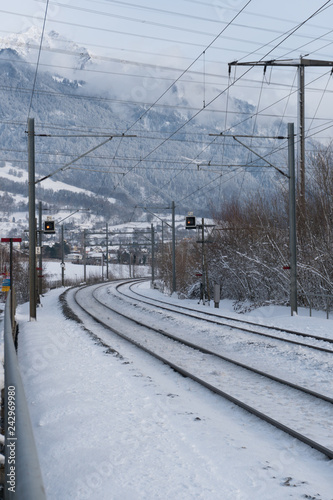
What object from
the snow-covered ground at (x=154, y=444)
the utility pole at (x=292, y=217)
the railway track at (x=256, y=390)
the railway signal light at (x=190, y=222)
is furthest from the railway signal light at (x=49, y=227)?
the snow-covered ground at (x=154, y=444)

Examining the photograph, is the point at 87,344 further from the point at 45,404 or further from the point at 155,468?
the point at 155,468

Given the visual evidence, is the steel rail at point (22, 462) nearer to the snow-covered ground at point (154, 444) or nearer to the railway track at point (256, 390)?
the snow-covered ground at point (154, 444)

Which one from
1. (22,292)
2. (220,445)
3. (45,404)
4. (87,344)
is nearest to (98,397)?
(45,404)

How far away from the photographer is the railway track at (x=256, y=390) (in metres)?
7.43

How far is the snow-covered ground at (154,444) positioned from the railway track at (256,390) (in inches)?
7.9

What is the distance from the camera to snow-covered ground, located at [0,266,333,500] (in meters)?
5.37

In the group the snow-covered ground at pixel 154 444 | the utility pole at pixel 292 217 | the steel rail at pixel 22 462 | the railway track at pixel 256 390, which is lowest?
the railway track at pixel 256 390

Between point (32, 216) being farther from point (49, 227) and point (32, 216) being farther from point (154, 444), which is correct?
point (154, 444)

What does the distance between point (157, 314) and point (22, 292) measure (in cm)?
4525

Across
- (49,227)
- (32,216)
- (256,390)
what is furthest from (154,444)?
(49,227)

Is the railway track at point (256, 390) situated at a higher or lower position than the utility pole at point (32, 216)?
lower

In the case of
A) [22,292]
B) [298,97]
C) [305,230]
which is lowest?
[22,292]

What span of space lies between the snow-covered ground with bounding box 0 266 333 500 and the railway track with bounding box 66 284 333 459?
0.20 m

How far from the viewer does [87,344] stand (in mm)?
15453
